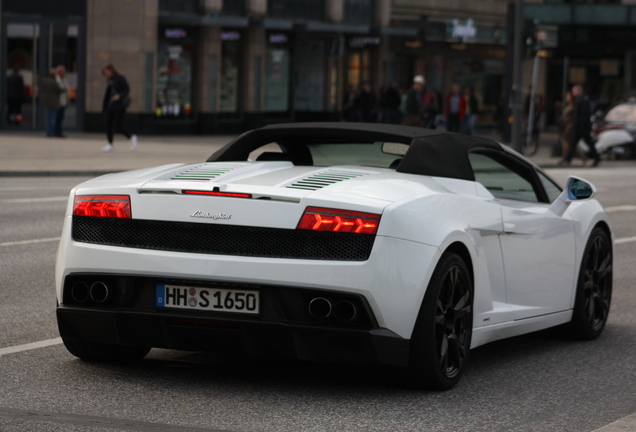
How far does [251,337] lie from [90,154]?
21.1 m

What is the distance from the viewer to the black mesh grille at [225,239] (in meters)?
5.36

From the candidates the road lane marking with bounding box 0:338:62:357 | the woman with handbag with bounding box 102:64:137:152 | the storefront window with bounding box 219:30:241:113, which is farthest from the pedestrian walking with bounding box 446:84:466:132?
the road lane marking with bounding box 0:338:62:357

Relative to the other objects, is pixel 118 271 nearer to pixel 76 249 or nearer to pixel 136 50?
pixel 76 249

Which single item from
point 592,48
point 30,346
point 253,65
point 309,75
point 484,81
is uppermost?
point 592,48

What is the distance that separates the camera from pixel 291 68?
42281mm

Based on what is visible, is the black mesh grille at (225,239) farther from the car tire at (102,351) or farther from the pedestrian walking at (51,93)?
the pedestrian walking at (51,93)

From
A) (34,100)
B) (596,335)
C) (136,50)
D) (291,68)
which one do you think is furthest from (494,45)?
(596,335)

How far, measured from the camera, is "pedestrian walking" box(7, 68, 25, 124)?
1328 inches

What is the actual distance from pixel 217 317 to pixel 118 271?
514 mm

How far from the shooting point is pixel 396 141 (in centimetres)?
653

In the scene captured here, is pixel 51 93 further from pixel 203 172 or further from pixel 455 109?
pixel 203 172

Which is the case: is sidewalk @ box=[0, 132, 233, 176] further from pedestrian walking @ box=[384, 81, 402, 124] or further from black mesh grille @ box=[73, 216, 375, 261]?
black mesh grille @ box=[73, 216, 375, 261]

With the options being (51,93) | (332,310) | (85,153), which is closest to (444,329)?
(332,310)

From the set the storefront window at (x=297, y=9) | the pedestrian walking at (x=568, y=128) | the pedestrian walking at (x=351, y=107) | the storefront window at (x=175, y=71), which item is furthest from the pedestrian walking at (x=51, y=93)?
the pedestrian walking at (x=568, y=128)
